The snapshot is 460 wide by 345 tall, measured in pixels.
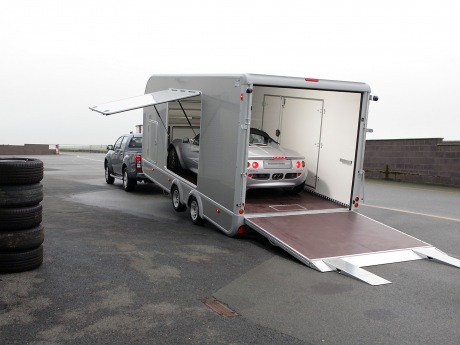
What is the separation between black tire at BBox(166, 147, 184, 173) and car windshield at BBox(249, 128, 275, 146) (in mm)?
1900

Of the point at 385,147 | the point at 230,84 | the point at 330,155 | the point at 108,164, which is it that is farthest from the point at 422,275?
the point at 385,147

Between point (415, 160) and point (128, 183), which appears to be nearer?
point (128, 183)

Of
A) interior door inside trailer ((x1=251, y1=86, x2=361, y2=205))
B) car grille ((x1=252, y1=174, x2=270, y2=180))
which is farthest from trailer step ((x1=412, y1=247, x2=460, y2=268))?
car grille ((x1=252, y1=174, x2=270, y2=180))

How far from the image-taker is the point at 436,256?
271 inches

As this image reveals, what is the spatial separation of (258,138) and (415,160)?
13.4m

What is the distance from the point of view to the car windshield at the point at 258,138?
9634 mm

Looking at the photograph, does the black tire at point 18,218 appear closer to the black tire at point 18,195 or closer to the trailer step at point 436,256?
the black tire at point 18,195

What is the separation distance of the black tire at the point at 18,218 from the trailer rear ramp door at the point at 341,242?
11.2 ft

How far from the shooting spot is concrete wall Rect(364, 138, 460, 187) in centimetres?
1889

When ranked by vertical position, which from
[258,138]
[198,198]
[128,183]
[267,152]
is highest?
[258,138]

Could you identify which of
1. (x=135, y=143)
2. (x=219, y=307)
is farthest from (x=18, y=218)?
(x=135, y=143)

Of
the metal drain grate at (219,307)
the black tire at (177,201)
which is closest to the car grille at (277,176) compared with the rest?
the black tire at (177,201)

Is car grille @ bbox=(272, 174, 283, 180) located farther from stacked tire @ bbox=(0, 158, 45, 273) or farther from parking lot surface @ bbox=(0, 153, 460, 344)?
stacked tire @ bbox=(0, 158, 45, 273)

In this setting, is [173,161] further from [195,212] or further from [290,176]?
[290,176]
